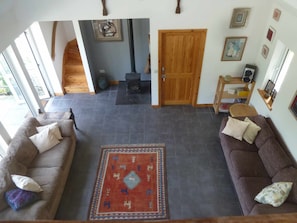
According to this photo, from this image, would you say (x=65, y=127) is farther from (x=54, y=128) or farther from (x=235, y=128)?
(x=235, y=128)

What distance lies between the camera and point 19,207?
312 centimetres

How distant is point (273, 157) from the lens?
3.61m

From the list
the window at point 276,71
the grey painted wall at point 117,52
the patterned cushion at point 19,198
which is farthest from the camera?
the grey painted wall at point 117,52

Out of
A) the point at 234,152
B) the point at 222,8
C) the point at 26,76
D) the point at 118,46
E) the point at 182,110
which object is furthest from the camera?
the point at 118,46

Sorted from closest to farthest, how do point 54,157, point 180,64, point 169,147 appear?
point 54,157 < point 169,147 < point 180,64

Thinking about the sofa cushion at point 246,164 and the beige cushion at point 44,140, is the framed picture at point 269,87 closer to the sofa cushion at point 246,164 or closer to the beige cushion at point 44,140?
the sofa cushion at point 246,164

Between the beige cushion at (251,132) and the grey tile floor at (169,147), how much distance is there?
668mm

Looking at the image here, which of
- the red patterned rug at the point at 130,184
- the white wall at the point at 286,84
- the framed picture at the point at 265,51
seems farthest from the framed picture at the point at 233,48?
the red patterned rug at the point at 130,184

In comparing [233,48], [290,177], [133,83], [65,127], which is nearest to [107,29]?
[133,83]

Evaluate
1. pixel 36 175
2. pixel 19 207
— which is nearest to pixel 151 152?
pixel 36 175

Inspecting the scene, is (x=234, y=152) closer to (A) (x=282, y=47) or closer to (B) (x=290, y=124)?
(B) (x=290, y=124)

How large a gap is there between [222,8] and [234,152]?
286 cm

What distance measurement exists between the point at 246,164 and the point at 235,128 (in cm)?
74

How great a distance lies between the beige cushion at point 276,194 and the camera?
306 centimetres
